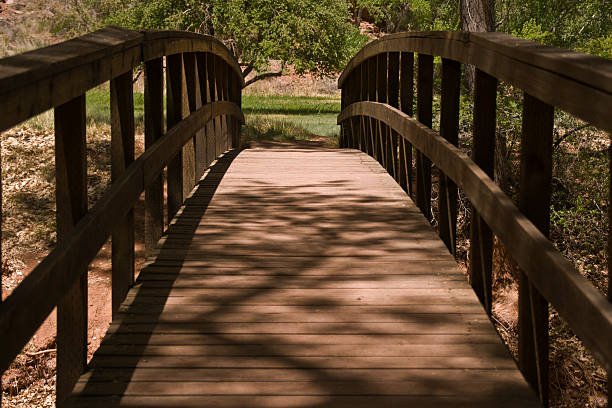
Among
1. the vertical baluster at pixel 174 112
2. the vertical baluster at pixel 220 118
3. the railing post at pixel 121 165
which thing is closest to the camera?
the railing post at pixel 121 165

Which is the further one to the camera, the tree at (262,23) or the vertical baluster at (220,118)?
the tree at (262,23)

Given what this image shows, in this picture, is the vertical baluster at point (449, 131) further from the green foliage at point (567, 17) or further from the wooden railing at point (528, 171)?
the green foliage at point (567, 17)

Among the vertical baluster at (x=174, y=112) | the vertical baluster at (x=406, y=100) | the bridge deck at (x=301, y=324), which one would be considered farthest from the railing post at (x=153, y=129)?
the vertical baluster at (x=406, y=100)

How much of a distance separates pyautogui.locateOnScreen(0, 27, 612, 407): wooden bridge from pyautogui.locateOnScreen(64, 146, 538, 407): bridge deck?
0.04ft

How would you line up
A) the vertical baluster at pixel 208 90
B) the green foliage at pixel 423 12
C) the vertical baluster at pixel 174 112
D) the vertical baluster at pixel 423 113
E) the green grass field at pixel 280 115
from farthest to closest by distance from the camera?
1. the green foliage at pixel 423 12
2. the green grass field at pixel 280 115
3. the vertical baluster at pixel 208 90
4. the vertical baluster at pixel 423 113
5. the vertical baluster at pixel 174 112

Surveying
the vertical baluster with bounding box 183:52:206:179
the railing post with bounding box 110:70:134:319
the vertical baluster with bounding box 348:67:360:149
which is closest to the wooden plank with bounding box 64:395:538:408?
the railing post with bounding box 110:70:134:319

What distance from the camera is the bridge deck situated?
3.28 metres

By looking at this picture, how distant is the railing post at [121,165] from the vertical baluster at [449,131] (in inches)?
71.0

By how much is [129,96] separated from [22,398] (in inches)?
151

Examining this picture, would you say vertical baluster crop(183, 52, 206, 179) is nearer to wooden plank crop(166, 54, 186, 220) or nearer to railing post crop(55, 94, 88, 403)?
wooden plank crop(166, 54, 186, 220)

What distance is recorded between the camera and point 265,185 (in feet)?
24.4

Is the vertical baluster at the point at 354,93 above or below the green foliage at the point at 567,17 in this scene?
below

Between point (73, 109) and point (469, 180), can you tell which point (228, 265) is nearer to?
point (469, 180)

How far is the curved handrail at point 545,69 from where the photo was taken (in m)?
2.52
